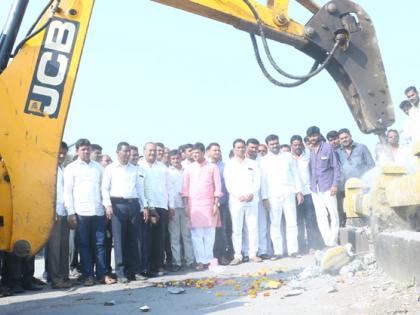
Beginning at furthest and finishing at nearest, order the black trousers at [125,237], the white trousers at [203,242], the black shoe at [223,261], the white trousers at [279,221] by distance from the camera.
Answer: the white trousers at [279,221], the black shoe at [223,261], the white trousers at [203,242], the black trousers at [125,237]

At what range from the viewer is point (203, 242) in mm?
8930

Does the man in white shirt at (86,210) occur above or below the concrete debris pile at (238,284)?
above

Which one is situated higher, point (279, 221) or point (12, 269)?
point (279, 221)

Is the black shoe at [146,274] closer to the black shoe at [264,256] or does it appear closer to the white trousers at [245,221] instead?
the white trousers at [245,221]

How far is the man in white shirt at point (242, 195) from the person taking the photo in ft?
30.0

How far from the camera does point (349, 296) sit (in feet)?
15.3

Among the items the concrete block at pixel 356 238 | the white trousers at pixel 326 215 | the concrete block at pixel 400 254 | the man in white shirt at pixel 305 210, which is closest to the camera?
the concrete block at pixel 400 254

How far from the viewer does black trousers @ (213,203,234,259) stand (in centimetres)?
952

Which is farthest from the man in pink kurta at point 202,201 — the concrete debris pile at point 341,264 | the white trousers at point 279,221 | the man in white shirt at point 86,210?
the concrete debris pile at point 341,264

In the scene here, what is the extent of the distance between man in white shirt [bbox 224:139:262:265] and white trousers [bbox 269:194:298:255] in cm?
35

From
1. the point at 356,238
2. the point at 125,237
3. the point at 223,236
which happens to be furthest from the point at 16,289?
the point at 356,238

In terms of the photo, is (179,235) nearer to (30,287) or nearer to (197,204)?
(197,204)

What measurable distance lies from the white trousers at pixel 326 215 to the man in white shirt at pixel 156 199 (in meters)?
2.84

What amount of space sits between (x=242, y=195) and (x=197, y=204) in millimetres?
870
